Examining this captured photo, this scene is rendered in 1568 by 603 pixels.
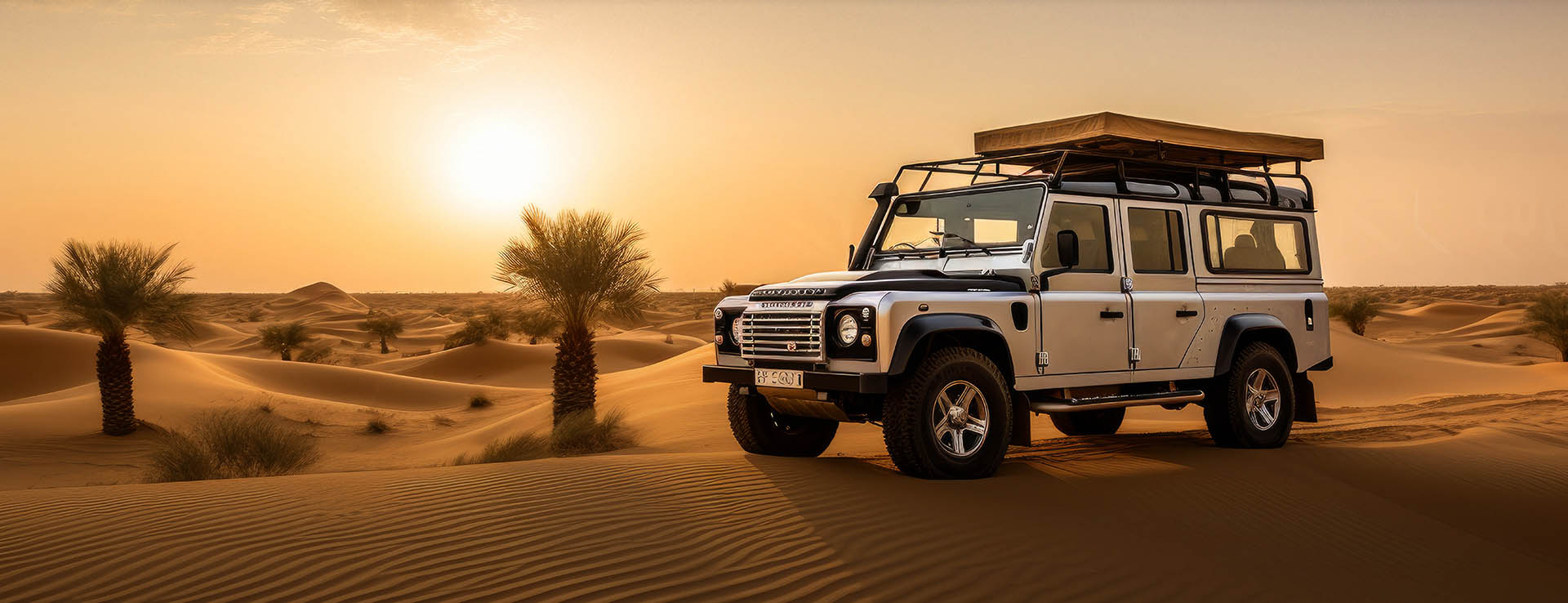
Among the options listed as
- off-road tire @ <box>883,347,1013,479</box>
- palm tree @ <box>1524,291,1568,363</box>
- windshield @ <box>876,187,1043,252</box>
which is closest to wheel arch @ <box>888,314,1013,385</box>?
off-road tire @ <box>883,347,1013,479</box>

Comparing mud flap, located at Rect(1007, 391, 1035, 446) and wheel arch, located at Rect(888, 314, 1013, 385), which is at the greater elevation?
wheel arch, located at Rect(888, 314, 1013, 385)

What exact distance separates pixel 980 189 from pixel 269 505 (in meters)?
6.25

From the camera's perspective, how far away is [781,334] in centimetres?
851

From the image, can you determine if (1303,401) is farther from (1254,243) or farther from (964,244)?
(964,244)

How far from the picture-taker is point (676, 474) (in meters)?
8.12

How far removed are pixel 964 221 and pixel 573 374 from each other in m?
11.5

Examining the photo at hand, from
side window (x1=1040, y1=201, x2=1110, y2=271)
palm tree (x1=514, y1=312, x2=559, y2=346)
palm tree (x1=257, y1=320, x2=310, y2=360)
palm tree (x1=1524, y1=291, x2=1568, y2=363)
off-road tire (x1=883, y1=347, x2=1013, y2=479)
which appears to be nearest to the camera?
off-road tire (x1=883, y1=347, x2=1013, y2=479)

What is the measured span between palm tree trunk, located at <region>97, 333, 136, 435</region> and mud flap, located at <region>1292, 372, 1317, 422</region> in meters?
19.8

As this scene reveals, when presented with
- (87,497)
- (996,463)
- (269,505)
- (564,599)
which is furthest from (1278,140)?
(87,497)

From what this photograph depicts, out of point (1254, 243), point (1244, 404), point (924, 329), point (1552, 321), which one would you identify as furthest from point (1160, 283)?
point (1552, 321)

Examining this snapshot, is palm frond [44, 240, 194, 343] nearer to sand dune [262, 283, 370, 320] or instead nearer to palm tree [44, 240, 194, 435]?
palm tree [44, 240, 194, 435]

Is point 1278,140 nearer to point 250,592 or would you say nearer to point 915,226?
point 915,226

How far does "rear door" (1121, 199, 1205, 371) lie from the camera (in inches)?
381

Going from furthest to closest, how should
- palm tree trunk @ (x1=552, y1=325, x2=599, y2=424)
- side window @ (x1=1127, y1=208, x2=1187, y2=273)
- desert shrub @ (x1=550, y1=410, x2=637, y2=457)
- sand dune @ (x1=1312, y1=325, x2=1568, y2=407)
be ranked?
sand dune @ (x1=1312, y1=325, x2=1568, y2=407), palm tree trunk @ (x1=552, y1=325, x2=599, y2=424), desert shrub @ (x1=550, y1=410, x2=637, y2=457), side window @ (x1=1127, y1=208, x2=1187, y2=273)
